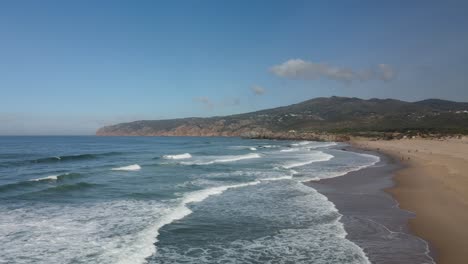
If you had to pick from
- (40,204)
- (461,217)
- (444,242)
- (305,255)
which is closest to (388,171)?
(461,217)

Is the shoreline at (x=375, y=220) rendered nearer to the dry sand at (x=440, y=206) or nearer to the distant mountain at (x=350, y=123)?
the dry sand at (x=440, y=206)

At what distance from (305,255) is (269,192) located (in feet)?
33.5

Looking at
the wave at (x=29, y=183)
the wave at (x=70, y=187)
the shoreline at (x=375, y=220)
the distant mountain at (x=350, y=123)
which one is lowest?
the shoreline at (x=375, y=220)

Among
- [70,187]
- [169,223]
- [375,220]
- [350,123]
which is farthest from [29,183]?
[350,123]

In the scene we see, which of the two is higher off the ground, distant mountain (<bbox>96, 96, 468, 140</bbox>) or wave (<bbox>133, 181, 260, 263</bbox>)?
distant mountain (<bbox>96, 96, 468, 140</bbox>)

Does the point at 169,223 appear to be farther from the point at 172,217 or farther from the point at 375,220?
the point at 375,220

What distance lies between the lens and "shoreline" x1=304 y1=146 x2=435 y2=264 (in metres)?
9.57

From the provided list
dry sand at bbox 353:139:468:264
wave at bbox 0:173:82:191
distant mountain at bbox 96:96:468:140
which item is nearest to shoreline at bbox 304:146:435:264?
dry sand at bbox 353:139:468:264

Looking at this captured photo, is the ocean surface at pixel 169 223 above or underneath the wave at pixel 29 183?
underneath

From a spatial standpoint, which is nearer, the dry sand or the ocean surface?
the ocean surface

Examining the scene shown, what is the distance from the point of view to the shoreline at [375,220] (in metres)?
9.57

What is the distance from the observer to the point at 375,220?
13.4 metres

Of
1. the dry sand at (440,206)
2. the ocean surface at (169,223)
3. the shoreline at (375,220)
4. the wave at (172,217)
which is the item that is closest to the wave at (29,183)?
the ocean surface at (169,223)

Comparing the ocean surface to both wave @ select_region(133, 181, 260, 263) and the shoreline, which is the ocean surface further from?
the shoreline
